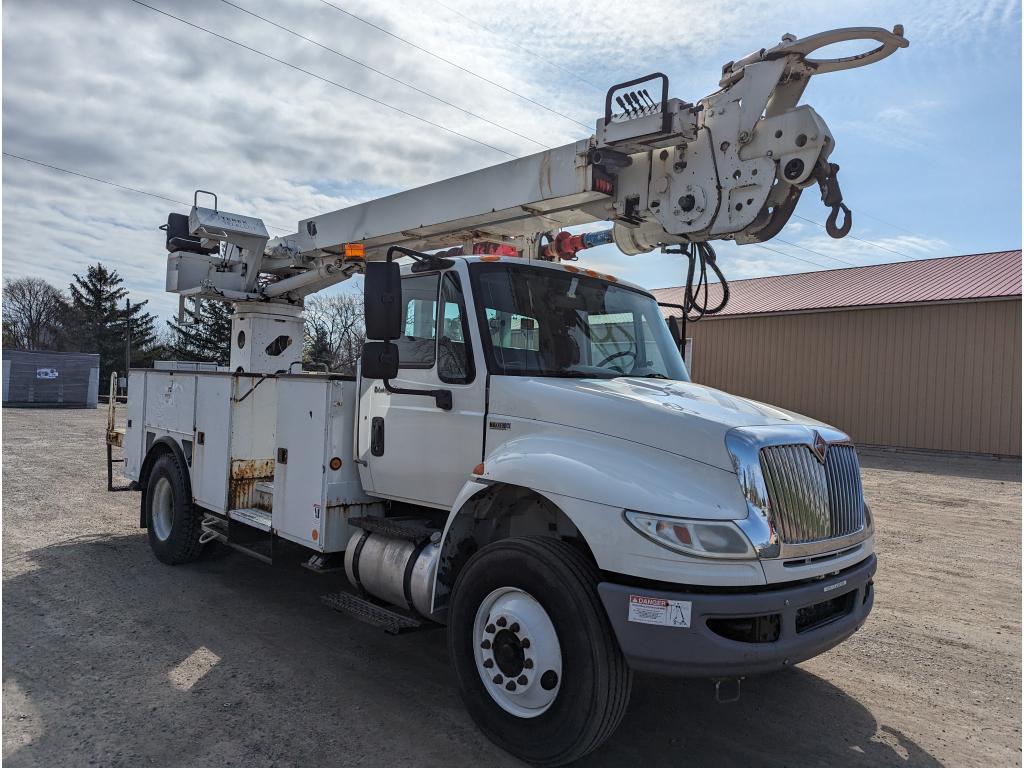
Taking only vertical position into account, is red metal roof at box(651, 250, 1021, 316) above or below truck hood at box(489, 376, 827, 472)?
above

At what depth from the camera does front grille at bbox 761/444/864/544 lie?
10.7 feet

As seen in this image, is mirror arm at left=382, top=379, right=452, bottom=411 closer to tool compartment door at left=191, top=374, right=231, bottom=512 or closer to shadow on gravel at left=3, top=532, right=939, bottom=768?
shadow on gravel at left=3, top=532, right=939, bottom=768

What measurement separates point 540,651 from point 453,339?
186 centimetres

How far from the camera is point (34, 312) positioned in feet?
202

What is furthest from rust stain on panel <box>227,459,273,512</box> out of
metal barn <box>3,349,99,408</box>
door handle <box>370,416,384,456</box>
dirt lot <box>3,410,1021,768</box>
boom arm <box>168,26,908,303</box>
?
metal barn <box>3,349,99,408</box>

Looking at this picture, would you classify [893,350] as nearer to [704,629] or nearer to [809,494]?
[809,494]

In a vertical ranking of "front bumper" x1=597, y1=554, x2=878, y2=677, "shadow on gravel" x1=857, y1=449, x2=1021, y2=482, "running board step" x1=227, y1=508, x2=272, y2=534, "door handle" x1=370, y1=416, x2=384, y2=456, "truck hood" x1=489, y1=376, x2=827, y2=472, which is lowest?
"shadow on gravel" x1=857, y1=449, x2=1021, y2=482

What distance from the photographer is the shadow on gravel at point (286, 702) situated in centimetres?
352

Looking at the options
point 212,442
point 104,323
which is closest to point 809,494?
point 212,442

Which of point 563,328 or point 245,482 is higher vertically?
point 563,328

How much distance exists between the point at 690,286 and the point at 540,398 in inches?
70.7

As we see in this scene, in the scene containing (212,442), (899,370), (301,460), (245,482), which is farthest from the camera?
(899,370)

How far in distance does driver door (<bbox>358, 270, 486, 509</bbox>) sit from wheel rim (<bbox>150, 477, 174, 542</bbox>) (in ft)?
10.7

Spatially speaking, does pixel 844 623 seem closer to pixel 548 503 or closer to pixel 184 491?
pixel 548 503
